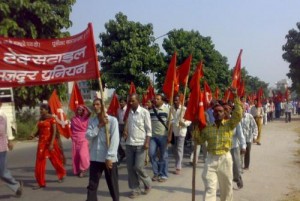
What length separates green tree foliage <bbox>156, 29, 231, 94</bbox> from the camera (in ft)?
104

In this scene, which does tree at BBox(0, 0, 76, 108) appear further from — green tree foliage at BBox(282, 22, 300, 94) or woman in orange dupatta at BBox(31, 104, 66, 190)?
green tree foliage at BBox(282, 22, 300, 94)

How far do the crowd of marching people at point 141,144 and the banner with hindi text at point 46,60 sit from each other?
631 mm

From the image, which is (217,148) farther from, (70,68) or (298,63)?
(298,63)

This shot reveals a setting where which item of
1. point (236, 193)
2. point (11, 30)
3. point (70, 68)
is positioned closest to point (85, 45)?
point (70, 68)

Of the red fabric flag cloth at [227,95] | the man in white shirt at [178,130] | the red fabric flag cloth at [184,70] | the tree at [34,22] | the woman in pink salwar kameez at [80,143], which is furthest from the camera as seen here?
the tree at [34,22]

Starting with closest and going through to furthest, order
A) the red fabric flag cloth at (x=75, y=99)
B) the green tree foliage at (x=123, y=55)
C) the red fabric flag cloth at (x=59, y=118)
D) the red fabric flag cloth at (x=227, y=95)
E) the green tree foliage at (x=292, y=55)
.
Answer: the red fabric flag cloth at (x=227, y=95) < the red fabric flag cloth at (x=59, y=118) < the red fabric flag cloth at (x=75, y=99) < the green tree foliage at (x=123, y=55) < the green tree foliage at (x=292, y=55)

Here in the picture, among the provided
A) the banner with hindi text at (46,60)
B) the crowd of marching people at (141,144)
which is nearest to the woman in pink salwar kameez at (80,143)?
the crowd of marching people at (141,144)

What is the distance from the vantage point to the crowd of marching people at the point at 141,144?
6723 millimetres

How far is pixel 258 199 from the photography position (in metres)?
8.01

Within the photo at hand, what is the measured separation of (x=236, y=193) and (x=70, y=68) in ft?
11.9

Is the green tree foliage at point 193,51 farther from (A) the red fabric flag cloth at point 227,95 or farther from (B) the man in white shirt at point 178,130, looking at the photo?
(A) the red fabric flag cloth at point 227,95

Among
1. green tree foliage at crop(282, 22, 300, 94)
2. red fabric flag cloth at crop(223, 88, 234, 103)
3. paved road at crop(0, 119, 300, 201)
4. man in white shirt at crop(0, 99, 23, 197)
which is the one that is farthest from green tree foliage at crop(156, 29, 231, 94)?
man in white shirt at crop(0, 99, 23, 197)

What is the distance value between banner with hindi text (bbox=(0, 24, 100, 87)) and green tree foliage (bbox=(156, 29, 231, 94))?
71.7 ft

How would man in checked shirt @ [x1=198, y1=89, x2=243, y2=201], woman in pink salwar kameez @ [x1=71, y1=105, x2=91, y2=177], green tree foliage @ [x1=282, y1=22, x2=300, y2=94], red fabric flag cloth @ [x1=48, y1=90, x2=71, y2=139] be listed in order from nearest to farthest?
man in checked shirt @ [x1=198, y1=89, x2=243, y2=201], woman in pink salwar kameez @ [x1=71, y1=105, x2=91, y2=177], red fabric flag cloth @ [x1=48, y1=90, x2=71, y2=139], green tree foliage @ [x1=282, y1=22, x2=300, y2=94]
